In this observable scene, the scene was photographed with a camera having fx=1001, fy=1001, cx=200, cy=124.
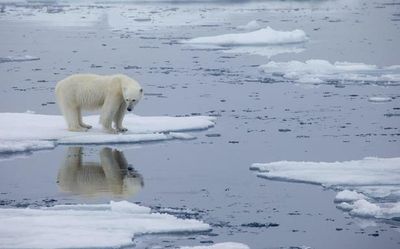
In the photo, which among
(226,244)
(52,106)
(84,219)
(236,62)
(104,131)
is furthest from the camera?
(236,62)

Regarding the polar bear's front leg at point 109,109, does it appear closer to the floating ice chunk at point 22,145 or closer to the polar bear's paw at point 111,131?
the polar bear's paw at point 111,131

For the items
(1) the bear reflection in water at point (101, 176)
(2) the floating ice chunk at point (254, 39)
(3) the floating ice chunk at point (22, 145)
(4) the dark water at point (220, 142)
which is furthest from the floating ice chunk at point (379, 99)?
(2) the floating ice chunk at point (254, 39)

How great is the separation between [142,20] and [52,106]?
16802 mm

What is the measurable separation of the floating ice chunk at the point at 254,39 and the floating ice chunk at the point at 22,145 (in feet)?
40.6

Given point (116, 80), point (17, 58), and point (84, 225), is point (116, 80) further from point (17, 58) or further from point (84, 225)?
point (17, 58)

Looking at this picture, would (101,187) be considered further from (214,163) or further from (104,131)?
(104,131)

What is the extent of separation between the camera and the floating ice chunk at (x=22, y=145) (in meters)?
10.3

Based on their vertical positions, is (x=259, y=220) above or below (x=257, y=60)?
below

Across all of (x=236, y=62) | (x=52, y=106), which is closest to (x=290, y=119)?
(x=52, y=106)

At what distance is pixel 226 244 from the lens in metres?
6.76

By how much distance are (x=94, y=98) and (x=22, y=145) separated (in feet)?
3.66

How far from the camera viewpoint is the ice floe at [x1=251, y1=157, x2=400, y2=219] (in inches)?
304

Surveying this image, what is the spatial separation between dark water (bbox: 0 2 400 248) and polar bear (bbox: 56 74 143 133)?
0.56 meters

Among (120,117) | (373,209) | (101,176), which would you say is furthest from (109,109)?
(373,209)
